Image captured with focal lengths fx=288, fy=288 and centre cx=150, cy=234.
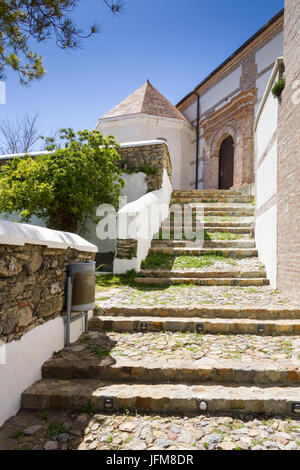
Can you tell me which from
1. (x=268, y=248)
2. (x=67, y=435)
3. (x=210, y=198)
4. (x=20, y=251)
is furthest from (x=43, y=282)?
(x=210, y=198)

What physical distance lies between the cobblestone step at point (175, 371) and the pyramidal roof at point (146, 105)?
1264 cm

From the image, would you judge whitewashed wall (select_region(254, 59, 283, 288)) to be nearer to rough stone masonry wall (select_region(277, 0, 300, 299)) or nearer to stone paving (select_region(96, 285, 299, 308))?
rough stone masonry wall (select_region(277, 0, 300, 299))

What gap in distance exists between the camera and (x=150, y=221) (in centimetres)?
682

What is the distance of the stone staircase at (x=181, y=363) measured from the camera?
2312mm

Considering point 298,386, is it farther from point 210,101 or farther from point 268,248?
point 210,101

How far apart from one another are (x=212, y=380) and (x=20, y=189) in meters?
5.88

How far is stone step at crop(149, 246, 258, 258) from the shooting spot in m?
6.41

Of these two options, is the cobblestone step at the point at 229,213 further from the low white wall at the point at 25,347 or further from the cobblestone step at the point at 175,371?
the cobblestone step at the point at 175,371

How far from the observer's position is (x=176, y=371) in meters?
2.60

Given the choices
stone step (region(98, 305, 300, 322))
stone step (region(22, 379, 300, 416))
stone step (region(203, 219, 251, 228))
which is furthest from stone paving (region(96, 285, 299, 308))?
stone step (region(203, 219, 251, 228))

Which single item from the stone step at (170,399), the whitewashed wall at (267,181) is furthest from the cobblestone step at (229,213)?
the stone step at (170,399)

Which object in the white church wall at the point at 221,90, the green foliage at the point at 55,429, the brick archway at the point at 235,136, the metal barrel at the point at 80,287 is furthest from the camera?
the white church wall at the point at 221,90

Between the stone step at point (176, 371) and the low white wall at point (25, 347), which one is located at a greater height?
the low white wall at point (25, 347)

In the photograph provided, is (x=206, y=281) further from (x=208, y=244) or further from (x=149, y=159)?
(x=149, y=159)
